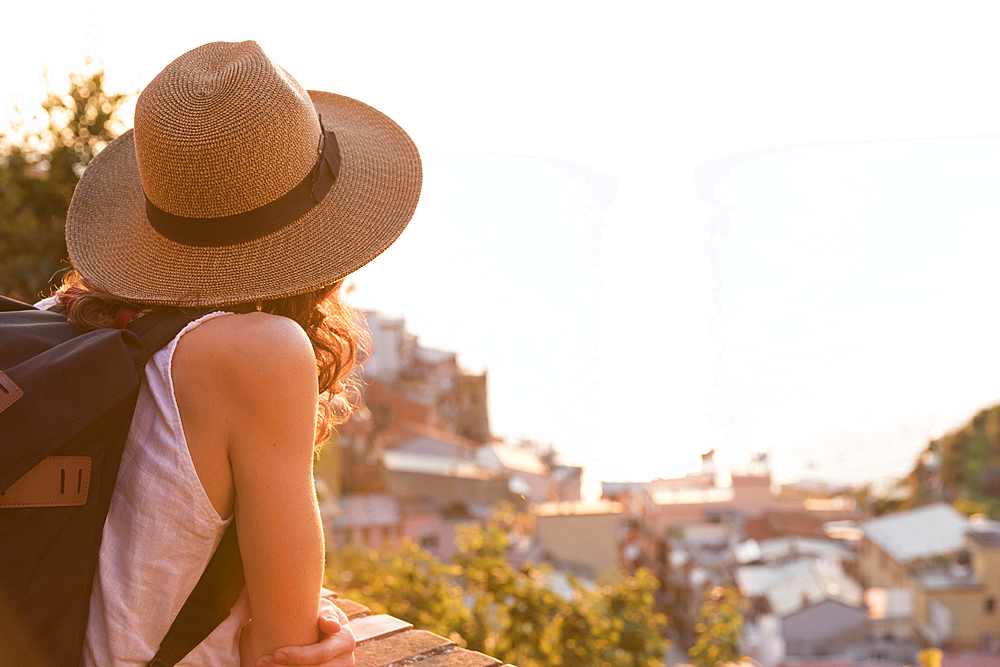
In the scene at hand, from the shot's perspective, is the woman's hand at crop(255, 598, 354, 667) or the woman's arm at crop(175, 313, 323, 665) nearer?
the woman's arm at crop(175, 313, 323, 665)

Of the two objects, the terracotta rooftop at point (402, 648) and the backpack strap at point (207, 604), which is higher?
the backpack strap at point (207, 604)

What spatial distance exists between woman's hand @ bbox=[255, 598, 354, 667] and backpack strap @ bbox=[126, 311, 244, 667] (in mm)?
104

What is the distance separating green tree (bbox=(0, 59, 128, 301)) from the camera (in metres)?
6.32

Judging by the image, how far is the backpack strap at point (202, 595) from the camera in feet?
4.11

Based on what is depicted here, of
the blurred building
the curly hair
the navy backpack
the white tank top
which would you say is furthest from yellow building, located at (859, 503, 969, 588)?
the navy backpack

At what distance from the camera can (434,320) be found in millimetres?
64062

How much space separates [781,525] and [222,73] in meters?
28.3

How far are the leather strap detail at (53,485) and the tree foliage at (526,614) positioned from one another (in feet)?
16.6

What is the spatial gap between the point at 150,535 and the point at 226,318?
0.31 metres

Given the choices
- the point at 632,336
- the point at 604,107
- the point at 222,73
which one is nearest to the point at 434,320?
the point at 632,336

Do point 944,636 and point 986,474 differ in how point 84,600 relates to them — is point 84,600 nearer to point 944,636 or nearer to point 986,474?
point 944,636

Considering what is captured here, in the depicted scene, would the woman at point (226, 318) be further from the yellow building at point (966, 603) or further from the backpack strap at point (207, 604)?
the yellow building at point (966, 603)

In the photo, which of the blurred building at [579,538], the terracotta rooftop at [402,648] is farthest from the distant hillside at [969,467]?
the terracotta rooftop at [402,648]

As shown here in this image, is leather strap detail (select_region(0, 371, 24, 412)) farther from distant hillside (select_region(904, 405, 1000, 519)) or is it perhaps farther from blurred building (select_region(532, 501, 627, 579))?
distant hillside (select_region(904, 405, 1000, 519))
